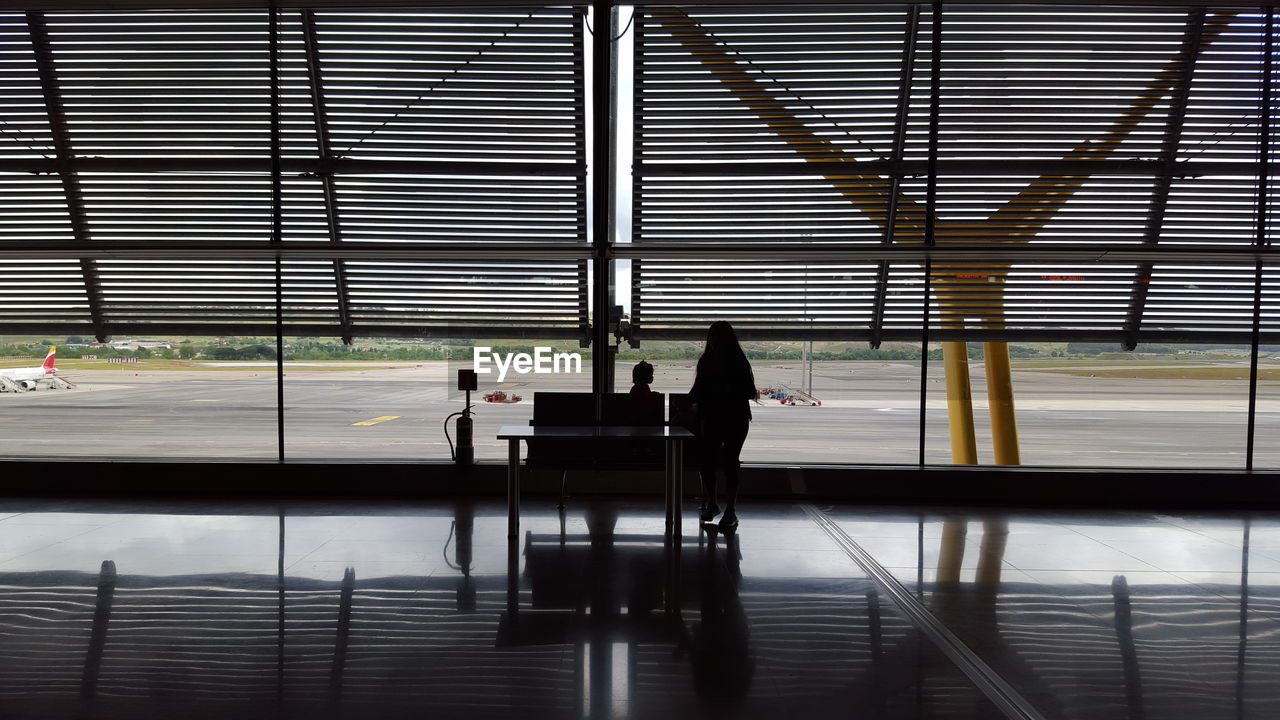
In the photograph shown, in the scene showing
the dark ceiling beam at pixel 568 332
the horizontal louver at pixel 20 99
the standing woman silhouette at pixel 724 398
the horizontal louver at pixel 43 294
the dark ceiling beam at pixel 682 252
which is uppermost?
the horizontal louver at pixel 20 99

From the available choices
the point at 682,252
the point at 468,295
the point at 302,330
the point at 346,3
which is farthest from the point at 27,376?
the point at 682,252

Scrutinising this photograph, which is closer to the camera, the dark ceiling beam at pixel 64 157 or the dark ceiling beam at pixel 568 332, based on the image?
the dark ceiling beam at pixel 64 157

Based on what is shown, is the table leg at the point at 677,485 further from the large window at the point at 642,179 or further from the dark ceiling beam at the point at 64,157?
the dark ceiling beam at the point at 64,157

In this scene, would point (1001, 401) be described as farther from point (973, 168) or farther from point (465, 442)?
point (465, 442)

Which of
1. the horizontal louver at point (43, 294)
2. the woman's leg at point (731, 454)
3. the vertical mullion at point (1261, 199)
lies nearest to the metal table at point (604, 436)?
the woman's leg at point (731, 454)

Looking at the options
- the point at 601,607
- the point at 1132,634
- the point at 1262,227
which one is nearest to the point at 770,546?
the point at 601,607

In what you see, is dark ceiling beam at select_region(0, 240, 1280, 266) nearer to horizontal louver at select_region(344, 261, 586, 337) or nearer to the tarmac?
horizontal louver at select_region(344, 261, 586, 337)

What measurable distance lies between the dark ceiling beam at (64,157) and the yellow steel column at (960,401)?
8.02m

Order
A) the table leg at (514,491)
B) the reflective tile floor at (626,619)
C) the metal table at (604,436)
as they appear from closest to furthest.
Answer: the reflective tile floor at (626,619) → the metal table at (604,436) → the table leg at (514,491)

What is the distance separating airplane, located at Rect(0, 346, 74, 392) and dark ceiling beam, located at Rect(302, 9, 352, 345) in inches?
594

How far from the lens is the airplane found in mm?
17234

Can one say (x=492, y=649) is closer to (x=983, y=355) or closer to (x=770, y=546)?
(x=770, y=546)

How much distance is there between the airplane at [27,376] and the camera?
679 inches

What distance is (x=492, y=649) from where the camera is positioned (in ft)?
9.48
